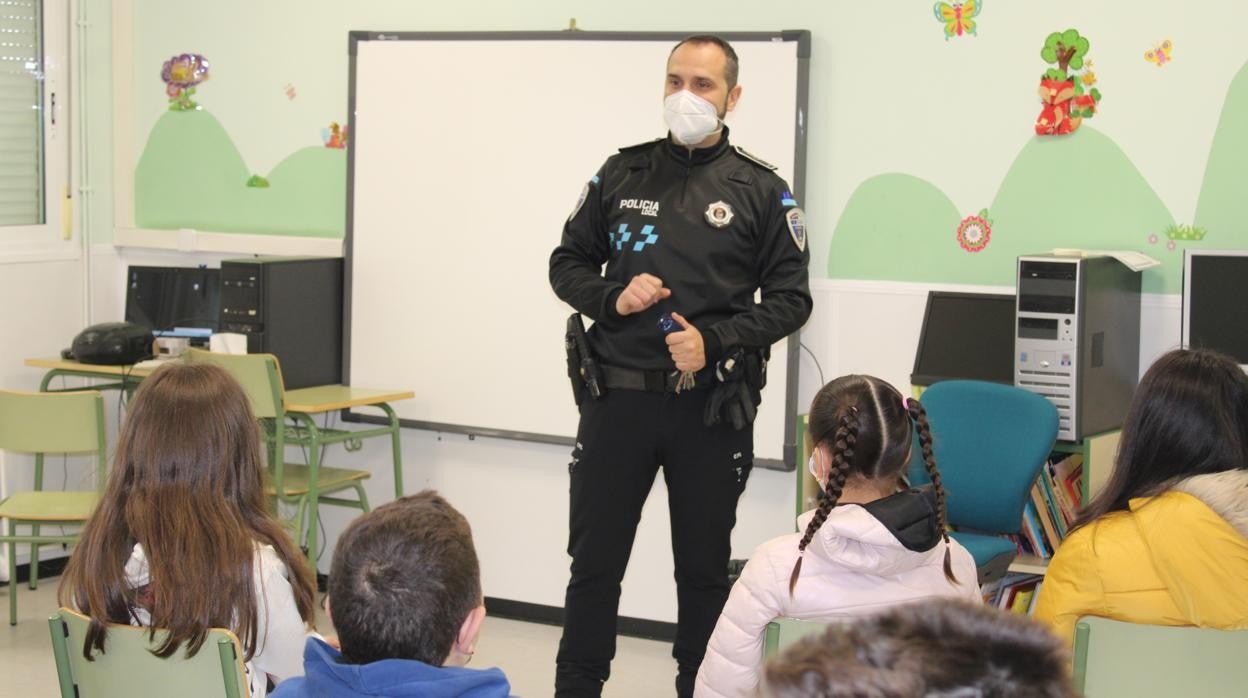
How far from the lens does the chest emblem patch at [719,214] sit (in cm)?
298

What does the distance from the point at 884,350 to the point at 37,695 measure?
9.09 feet

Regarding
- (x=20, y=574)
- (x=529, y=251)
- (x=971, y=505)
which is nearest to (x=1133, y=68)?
(x=971, y=505)

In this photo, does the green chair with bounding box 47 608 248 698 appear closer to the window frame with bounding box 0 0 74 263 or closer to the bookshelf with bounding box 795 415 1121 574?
the bookshelf with bounding box 795 415 1121 574

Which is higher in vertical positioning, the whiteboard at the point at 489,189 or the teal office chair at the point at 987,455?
the whiteboard at the point at 489,189

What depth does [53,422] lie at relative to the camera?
14.2 feet

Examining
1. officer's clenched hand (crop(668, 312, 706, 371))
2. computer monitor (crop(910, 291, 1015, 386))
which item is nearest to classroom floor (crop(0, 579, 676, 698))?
computer monitor (crop(910, 291, 1015, 386))

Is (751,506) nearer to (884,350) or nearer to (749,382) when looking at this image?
(884,350)

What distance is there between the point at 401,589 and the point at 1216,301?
2.75m

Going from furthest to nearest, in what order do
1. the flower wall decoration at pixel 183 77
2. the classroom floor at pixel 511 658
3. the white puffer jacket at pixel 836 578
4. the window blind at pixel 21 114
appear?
1. the flower wall decoration at pixel 183 77
2. the window blind at pixel 21 114
3. the classroom floor at pixel 511 658
4. the white puffer jacket at pixel 836 578

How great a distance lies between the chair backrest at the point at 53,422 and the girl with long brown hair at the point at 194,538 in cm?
225

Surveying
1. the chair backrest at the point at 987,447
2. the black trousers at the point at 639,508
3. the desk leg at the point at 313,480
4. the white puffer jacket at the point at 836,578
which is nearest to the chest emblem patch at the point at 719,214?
the black trousers at the point at 639,508

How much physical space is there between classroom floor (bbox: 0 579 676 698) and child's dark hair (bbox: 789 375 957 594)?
1.95 metres

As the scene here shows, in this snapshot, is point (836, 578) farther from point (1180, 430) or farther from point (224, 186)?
point (224, 186)

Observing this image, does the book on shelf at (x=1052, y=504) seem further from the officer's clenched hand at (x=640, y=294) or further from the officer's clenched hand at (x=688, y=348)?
the officer's clenched hand at (x=640, y=294)
